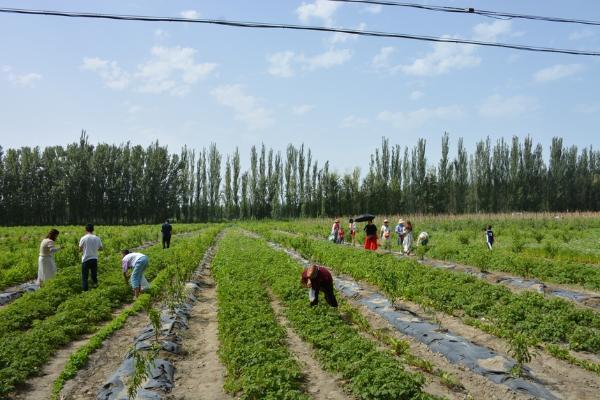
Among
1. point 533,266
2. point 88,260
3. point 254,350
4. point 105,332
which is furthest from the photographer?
point 533,266

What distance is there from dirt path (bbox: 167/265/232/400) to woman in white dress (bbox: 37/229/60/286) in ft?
14.0

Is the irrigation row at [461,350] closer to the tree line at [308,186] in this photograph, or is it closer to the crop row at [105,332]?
the crop row at [105,332]

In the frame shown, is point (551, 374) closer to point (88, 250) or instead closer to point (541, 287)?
point (541, 287)

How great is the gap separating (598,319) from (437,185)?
185 ft

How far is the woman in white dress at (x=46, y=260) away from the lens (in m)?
11.5

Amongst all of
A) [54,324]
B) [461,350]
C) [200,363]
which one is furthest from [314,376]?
[54,324]

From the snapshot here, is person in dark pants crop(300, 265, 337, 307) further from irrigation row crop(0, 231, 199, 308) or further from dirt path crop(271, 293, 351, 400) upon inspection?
irrigation row crop(0, 231, 199, 308)

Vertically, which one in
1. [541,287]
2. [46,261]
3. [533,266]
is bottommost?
[541,287]

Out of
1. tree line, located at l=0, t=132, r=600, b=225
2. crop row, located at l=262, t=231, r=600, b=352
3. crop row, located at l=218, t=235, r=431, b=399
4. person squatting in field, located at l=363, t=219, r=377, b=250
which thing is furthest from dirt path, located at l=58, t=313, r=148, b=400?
tree line, located at l=0, t=132, r=600, b=225

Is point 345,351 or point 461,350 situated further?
point 461,350

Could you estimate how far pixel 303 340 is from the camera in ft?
26.3

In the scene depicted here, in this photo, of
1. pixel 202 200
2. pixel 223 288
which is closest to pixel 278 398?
pixel 223 288

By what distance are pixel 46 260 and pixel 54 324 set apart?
3825mm

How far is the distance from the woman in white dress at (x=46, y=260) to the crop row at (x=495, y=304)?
883 centimetres
